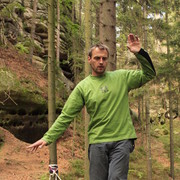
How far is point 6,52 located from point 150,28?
916 cm

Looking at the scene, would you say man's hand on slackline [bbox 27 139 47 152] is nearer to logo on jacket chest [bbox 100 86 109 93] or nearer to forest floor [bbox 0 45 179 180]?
logo on jacket chest [bbox 100 86 109 93]

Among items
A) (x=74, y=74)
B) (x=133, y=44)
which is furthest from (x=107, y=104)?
(x=74, y=74)

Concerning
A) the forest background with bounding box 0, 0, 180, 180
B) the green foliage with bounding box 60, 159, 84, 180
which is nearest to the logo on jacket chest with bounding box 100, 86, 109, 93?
the forest background with bounding box 0, 0, 180, 180

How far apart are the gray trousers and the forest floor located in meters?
→ 7.34

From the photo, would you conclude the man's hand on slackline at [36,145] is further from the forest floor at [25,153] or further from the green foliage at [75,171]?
the green foliage at [75,171]

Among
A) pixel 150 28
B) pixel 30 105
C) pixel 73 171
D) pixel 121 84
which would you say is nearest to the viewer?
pixel 121 84

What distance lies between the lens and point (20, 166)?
1105 cm

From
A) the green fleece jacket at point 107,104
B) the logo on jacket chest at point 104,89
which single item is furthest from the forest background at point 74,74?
the logo on jacket chest at point 104,89

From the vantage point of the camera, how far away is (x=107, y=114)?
303 centimetres

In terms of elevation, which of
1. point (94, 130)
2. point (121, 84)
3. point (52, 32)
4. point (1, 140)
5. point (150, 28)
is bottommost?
point (1, 140)

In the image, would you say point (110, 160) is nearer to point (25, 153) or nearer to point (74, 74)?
point (25, 153)

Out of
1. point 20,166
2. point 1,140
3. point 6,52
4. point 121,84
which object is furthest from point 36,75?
point 121,84

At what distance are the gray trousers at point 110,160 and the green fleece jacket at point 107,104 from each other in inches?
2.9

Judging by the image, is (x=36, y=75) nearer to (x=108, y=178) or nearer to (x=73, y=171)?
(x=73, y=171)
